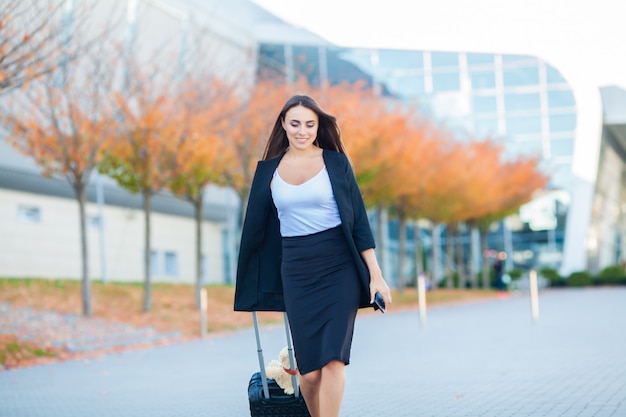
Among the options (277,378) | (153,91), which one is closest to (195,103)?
(153,91)

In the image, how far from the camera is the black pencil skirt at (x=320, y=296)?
477 centimetres

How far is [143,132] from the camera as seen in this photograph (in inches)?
806

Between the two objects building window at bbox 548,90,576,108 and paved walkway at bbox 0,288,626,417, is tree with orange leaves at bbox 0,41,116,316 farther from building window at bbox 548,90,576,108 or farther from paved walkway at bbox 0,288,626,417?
building window at bbox 548,90,576,108

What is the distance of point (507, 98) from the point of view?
5294 cm

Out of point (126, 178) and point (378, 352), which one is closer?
point (378, 352)

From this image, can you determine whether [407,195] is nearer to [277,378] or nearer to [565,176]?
[565,176]

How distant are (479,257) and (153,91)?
37059 millimetres

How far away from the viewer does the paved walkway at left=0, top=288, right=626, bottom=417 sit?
7560 millimetres

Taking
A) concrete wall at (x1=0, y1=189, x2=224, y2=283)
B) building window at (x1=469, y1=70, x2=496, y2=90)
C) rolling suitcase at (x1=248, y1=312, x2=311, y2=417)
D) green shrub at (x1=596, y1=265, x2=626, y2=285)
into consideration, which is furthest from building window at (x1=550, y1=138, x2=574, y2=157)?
rolling suitcase at (x1=248, y1=312, x2=311, y2=417)

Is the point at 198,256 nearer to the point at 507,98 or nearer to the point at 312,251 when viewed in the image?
the point at 312,251

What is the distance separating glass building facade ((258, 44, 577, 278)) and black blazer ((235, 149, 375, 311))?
4720cm

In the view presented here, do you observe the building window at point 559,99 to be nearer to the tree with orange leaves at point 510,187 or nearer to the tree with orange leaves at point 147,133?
the tree with orange leaves at point 510,187

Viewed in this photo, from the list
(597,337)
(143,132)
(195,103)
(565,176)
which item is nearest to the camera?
(597,337)

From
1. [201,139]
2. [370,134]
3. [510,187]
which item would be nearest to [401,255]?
[370,134]
